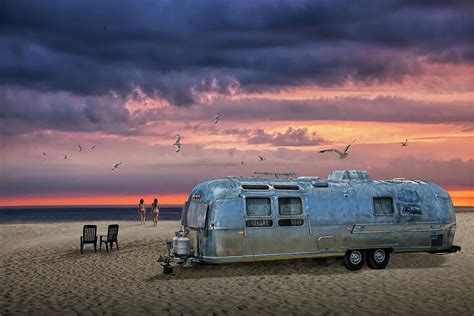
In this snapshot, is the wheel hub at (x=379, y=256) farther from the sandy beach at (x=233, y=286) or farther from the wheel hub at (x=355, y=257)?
the wheel hub at (x=355, y=257)

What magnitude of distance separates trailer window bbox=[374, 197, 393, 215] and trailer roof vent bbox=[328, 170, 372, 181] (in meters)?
0.99

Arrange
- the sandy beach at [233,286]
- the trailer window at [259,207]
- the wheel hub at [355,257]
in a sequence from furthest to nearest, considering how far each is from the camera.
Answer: the wheel hub at [355,257], the trailer window at [259,207], the sandy beach at [233,286]

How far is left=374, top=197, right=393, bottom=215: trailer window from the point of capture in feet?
64.7

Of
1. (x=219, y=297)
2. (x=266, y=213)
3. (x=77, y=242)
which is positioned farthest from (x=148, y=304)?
(x=77, y=242)

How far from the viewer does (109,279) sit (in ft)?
57.8

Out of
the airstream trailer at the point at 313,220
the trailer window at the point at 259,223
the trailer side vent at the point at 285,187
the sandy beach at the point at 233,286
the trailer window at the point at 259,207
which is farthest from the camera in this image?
the trailer side vent at the point at 285,187

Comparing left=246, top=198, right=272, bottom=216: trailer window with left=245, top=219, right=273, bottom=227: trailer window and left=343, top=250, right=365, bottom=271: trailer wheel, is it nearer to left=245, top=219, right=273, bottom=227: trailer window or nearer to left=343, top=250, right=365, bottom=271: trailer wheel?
left=245, top=219, right=273, bottom=227: trailer window

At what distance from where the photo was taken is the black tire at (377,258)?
63.9ft

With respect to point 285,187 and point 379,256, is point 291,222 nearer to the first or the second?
point 285,187

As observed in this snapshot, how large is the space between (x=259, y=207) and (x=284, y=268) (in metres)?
2.55

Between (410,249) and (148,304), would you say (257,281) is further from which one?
(410,249)

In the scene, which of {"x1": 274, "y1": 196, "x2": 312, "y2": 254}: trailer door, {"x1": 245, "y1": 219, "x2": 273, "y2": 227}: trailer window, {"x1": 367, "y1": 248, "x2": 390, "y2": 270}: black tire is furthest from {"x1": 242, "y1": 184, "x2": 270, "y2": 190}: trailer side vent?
{"x1": 367, "y1": 248, "x2": 390, "y2": 270}: black tire

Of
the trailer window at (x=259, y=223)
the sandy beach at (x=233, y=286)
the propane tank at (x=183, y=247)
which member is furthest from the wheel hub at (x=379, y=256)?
the propane tank at (x=183, y=247)

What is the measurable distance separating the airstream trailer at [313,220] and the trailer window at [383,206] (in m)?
0.03
